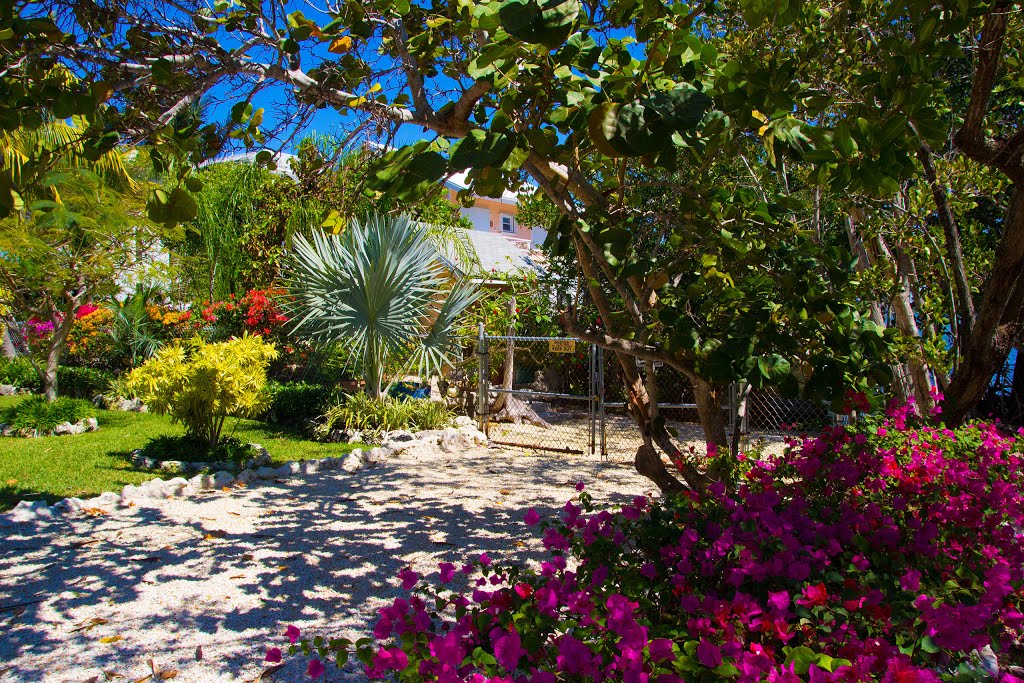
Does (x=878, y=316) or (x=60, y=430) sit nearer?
(x=878, y=316)

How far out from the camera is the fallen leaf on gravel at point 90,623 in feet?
12.1

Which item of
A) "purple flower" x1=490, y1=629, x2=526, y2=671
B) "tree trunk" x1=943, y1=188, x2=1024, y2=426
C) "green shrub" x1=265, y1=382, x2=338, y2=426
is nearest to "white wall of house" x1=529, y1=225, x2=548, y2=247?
"green shrub" x1=265, y1=382, x2=338, y2=426

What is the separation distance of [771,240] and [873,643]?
188cm


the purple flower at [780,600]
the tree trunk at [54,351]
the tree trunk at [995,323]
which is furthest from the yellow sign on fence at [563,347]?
the purple flower at [780,600]

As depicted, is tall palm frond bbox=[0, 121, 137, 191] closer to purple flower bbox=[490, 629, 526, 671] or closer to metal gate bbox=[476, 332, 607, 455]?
metal gate bbox=[476, 332, 607, 455]

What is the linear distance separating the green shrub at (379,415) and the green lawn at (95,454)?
0.41 m

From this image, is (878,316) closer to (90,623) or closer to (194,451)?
(90,623)

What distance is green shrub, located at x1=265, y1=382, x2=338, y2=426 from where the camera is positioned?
10461mm

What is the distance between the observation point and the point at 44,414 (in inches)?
378

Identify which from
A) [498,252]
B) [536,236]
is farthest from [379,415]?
Answer: [536,236]

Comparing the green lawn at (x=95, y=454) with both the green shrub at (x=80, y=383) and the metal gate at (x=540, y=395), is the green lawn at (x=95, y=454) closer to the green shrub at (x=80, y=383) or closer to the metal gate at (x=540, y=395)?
the green shrub at (x=80, y=383)

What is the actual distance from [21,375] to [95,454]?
8.27 m

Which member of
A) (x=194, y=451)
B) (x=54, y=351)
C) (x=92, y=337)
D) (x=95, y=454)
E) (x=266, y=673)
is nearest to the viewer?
(x=266, y=673)

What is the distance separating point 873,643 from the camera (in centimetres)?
171
